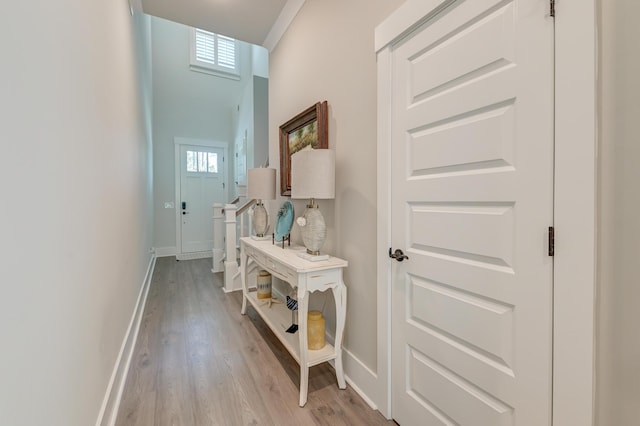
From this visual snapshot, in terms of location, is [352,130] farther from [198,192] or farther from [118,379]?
[198,192]

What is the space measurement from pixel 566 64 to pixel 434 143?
0.49 m

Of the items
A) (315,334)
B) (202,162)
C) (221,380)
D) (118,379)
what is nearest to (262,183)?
(315,334)

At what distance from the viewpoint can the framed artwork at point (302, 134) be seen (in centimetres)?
202

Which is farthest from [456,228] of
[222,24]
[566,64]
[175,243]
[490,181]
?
[175,243]

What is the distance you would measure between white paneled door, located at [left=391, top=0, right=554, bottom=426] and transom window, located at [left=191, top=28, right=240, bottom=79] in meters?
5.85

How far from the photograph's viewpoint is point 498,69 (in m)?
1.01

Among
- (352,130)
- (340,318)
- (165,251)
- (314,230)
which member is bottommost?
(165,251)

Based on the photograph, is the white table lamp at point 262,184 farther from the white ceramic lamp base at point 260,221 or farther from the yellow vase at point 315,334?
the yellow vase at point 315,334

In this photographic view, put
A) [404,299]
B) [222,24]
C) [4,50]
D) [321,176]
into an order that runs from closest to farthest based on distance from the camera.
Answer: [4,50]
[404,299]
[321,176]
[222,24]

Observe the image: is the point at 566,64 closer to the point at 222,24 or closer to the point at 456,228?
the point at 456,228

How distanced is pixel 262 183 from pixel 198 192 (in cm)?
402

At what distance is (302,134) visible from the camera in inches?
93.1

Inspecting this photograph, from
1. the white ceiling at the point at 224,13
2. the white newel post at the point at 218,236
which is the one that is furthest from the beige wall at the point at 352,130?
the white newel post at the point at 218,236

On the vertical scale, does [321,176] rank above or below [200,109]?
below
